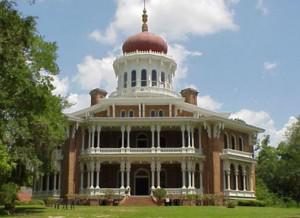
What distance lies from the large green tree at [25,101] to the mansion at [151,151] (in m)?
11.0

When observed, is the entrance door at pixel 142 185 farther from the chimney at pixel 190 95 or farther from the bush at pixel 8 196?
the bush at pixel 8 196

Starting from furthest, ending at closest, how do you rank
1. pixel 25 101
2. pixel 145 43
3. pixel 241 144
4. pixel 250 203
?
pixel 145 43
pixel 241 144
pixel 250 203
pixel 25 101

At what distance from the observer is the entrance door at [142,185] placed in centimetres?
5281

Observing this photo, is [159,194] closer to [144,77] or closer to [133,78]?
[144,77]

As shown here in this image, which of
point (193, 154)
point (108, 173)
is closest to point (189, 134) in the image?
point (193, 154)

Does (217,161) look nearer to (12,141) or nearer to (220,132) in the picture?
(220,132)

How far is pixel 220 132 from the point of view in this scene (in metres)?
52.0

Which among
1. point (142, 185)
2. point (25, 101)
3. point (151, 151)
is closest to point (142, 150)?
point (151, 151)

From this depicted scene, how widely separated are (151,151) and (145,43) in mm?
15671

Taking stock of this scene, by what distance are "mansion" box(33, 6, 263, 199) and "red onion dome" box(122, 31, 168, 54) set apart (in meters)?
6.03

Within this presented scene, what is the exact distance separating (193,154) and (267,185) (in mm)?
27902

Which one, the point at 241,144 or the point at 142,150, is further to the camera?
the point at 241,144

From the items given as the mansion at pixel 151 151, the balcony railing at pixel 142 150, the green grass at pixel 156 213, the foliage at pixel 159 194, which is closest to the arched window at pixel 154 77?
the mansion at pixel 151 151

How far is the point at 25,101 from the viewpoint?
30406mm
